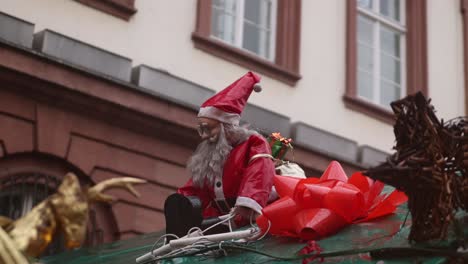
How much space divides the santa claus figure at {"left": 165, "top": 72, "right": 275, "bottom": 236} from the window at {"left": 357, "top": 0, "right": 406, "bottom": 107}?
817 centimetres

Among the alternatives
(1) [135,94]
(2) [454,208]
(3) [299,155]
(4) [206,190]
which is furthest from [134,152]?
(2) [454,208]

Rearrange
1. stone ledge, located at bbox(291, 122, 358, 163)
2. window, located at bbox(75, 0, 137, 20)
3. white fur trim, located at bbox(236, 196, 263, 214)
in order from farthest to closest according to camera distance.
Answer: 1. stone ledge, located at bbox(291, 122, 358, 163)
2. window, located at bbox(75, 0, 137, 20)
3. white fur trim, located at bbox(236, 196, 263, 214)

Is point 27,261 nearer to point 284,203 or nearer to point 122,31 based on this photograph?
point 284,203

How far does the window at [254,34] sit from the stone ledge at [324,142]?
68cm

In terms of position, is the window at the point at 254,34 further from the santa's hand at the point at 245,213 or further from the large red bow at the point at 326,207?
the large red bow at the point at 326,207

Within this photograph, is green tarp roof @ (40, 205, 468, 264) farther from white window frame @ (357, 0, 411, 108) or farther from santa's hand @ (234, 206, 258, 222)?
white window frame @ (357, 0, 411, 108)

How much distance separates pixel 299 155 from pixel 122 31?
8.98ft

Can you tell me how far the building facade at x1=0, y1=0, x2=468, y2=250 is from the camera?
34.9 ft

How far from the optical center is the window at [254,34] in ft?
41.4

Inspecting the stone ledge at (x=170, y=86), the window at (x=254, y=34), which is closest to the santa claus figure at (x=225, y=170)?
the stone ledge at (x=170, y=86)

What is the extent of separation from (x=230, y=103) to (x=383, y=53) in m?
9.15

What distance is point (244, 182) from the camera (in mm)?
6359

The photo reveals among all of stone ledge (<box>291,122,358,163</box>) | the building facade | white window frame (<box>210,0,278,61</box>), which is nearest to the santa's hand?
the building facade

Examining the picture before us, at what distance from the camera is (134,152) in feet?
37.5
